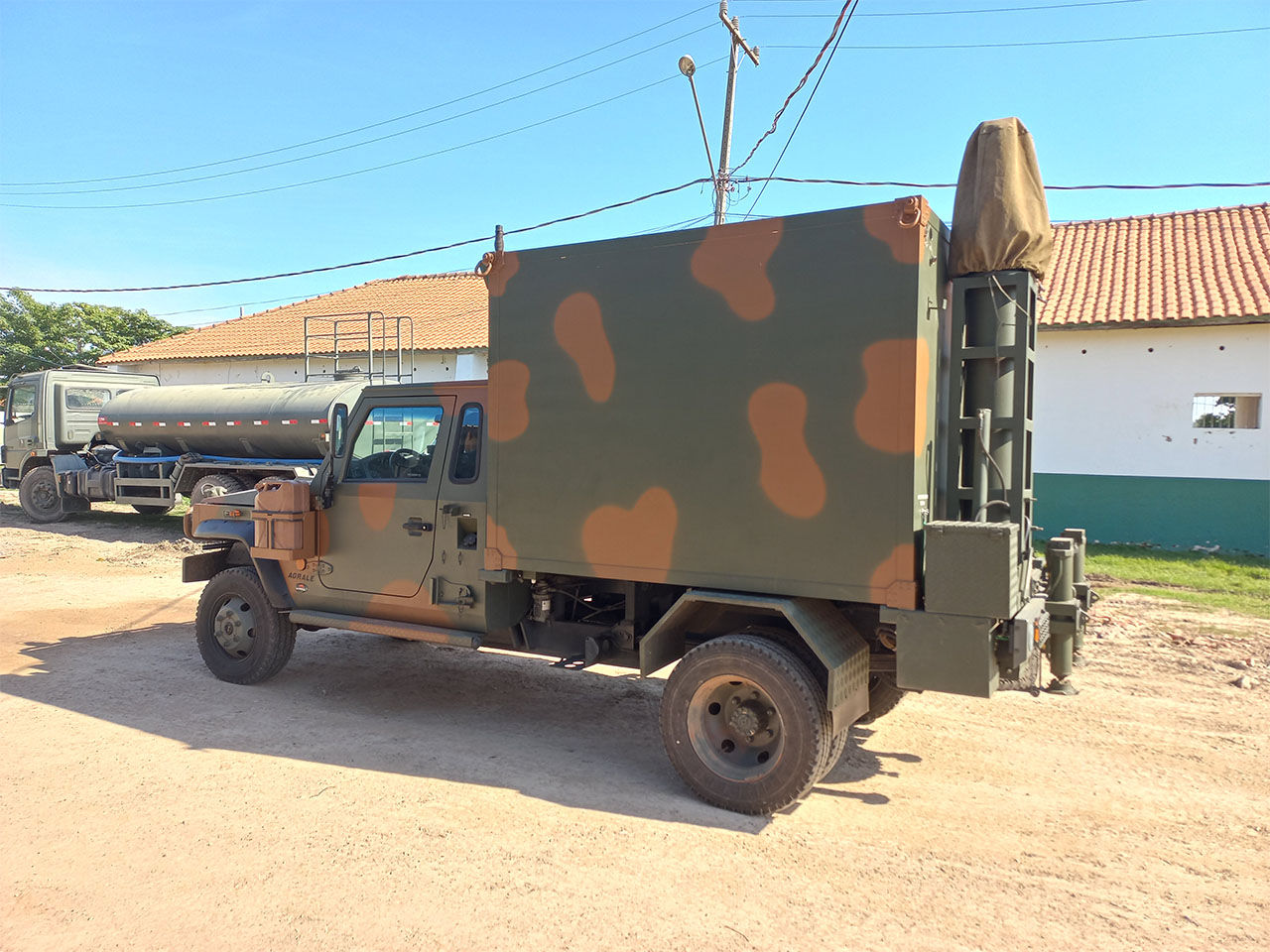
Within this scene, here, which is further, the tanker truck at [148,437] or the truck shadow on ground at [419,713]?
the tanker truck at [148,437]

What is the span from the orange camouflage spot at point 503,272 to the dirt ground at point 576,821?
262cm

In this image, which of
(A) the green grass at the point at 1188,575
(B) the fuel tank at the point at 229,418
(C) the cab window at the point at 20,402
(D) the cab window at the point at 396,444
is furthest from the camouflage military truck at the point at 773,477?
(C) the cab window at the point at 20,402

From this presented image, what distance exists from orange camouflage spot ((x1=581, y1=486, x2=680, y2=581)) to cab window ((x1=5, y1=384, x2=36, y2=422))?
53.6ft

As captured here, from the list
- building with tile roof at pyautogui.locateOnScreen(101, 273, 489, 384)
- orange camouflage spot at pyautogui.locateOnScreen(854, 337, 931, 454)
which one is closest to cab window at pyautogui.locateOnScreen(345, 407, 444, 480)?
orange camouflage spot at pyautogui.locateOnScreen(854, 337, 931, 454)

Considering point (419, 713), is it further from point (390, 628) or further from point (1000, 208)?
point (1000, 208)

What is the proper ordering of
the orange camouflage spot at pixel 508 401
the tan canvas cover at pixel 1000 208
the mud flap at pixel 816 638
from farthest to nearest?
the orange camouflage spot at pixel 508 401, the tan canvas cover at pixel 1000 208, the mud flap at pixel 816 638

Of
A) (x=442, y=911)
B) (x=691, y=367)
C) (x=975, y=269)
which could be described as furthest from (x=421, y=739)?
(x=975, y=269)

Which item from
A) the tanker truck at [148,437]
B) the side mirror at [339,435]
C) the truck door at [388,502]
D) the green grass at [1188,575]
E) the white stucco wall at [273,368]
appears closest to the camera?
the truck door at [388,502]

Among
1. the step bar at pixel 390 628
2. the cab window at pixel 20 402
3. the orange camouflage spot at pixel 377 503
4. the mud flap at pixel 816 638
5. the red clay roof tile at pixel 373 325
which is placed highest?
the red clay roof tile at pixel 373 325

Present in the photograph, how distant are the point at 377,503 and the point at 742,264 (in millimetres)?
2875

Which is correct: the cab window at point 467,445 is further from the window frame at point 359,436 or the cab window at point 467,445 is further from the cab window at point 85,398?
the cab window at point 85,398

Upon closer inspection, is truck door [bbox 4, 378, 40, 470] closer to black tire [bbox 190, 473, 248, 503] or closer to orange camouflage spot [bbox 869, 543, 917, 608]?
black tire [bbox 190, 473, 248, 503]

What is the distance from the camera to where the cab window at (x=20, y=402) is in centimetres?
1662

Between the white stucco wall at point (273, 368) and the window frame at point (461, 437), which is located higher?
the white stucco wall at point (273, 368)
